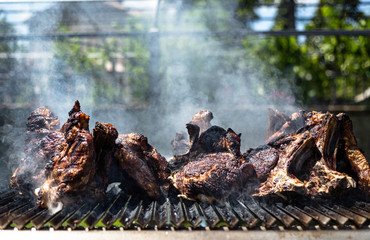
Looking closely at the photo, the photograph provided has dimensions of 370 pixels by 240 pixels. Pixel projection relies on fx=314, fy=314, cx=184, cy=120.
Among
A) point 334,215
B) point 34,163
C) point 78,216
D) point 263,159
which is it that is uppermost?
point 34,163

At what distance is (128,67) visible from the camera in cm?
1105

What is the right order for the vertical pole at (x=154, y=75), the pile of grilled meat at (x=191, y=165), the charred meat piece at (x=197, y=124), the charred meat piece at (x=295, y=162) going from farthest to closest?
1. the vertical pole at (x=154, y=75)
2. the charred meat piece at (x=197, y=124)
3. the charred meat piece at (x=295, y=162)
4. the pile of grilled meat at (x=191, y=165)

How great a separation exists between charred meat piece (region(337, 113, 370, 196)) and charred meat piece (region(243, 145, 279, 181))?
0.69 metres

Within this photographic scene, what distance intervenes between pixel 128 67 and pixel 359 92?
8610 mm

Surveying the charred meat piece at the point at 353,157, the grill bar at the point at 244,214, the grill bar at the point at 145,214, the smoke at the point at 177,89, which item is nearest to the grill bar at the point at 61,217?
the grill bar at the point at 145,214

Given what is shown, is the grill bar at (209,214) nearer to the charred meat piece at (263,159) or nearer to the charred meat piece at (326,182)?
the charred meat piece at (263,159)

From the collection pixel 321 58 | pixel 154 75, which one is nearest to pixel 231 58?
pixel 321 58

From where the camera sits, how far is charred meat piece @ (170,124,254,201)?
8.62 ft

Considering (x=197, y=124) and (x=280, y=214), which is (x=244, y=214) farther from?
(x=197, y=124)

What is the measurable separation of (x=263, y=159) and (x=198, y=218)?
3.71 feet

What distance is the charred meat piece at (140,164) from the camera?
2.78 metres

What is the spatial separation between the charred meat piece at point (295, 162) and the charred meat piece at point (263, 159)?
0.06 metres

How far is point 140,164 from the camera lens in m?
2.81

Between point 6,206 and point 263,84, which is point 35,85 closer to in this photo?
point 6,206
